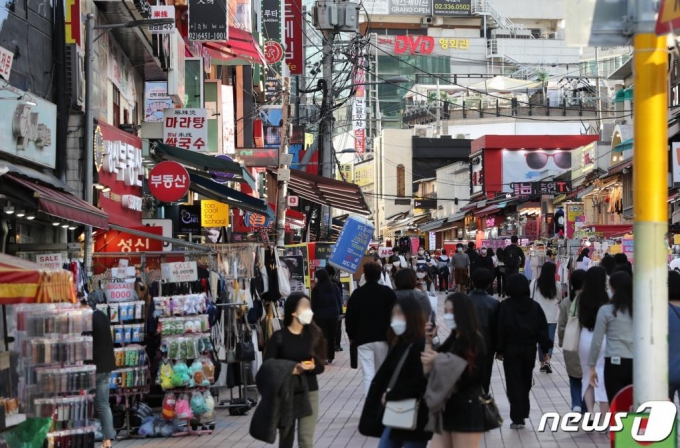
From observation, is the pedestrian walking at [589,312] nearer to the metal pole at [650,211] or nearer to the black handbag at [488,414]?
the black handbag at [488,414]

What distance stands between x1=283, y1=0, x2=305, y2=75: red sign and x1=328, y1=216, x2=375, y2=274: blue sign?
2198cm

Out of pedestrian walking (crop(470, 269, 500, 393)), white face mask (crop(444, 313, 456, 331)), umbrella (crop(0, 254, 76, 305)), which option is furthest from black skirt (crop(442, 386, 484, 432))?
pedestrian walking (crop(470, 269, 500, 393))

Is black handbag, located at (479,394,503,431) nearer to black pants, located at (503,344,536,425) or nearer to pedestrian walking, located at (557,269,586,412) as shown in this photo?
black pants, located at (503,344,536,425)

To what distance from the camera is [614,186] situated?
45969mm

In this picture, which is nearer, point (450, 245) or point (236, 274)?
point (236, 274)

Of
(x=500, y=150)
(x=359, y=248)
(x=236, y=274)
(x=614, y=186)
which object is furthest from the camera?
(x=500, y=150)

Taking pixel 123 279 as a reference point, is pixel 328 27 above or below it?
above

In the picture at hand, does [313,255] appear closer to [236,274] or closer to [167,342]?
[236,274]

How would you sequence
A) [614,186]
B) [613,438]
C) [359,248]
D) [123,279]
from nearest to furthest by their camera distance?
[613,438] → [123,279] → [359,248] → [614,186]

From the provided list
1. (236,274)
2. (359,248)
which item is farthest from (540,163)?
(236,274)

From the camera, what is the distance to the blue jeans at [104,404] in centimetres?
1251

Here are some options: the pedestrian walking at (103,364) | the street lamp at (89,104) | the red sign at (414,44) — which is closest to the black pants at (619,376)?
the pedestrian walking at (103,364)

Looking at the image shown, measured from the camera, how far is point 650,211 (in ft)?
20.2

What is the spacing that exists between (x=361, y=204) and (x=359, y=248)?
6.56m
